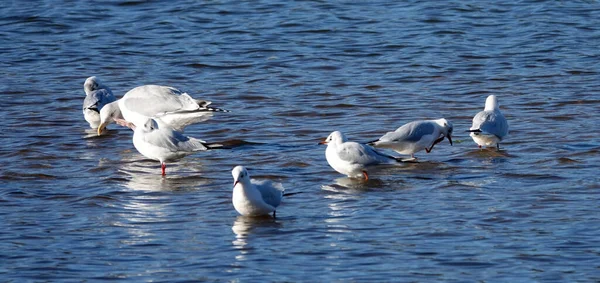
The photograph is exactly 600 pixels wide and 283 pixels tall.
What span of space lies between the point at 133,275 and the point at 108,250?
64 cm

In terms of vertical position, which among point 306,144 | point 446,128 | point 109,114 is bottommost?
point 306,144

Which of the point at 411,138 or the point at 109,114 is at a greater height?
the point at 411,138

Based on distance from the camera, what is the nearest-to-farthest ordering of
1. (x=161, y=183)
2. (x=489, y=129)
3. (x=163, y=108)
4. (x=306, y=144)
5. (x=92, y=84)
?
(x=161, y=183), (x=489, y=129), (x=306, y=144), (x=163, y=108), (x=92, y=84)

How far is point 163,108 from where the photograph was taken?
12.0 m

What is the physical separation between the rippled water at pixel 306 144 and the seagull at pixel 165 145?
22cm

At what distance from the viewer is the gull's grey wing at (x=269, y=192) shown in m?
8.73

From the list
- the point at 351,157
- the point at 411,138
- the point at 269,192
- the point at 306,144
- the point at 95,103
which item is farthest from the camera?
the point at 95,103

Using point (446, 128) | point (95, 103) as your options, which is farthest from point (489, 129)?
point (95, 103)

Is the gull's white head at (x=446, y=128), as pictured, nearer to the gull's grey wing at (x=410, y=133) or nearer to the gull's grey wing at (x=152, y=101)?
the gull's grey wing at (x=410, y=133)

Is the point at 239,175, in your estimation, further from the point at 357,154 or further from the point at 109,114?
the point at 109,114

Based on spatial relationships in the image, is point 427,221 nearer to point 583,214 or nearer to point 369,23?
point 583,214

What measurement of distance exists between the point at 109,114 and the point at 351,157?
3.84 m

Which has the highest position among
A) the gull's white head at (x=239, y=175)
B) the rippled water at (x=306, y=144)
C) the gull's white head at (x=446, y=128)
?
the gull's white head at (x=239, y=175)

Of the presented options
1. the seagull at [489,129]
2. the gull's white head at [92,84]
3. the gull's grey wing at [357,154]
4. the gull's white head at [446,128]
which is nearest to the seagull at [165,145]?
the gull's grey wing at [357,154]
